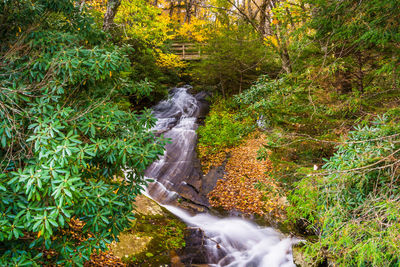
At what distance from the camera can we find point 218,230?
7.07 meters

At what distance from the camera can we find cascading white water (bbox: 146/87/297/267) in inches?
239

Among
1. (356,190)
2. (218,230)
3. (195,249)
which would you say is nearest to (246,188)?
(218,230)

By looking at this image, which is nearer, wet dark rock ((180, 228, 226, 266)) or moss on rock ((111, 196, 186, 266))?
moss on rock ((111, 196, 186, 266))

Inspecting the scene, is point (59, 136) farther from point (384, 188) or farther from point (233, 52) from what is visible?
point (233, 52)

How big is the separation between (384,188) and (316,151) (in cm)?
275

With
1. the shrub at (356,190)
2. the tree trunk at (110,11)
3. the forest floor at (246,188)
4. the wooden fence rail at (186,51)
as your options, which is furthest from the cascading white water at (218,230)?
the wooden fence rail at (186,51)

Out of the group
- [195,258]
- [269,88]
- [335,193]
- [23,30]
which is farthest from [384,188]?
[23,30]

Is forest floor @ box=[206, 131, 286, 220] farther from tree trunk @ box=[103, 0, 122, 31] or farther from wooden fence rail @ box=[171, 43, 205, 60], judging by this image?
wooden fence rail @ box=[171, 43, 205, 60]

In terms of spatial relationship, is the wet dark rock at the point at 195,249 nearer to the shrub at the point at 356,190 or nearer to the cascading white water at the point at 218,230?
the cascading white water at the point at 218,230

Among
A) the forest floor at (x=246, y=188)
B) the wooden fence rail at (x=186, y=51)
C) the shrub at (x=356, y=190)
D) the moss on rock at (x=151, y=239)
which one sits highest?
the wooden fence rail at (x=186, y=51)

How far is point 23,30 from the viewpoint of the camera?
3566 mm

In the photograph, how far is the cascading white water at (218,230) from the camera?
606 centimetres

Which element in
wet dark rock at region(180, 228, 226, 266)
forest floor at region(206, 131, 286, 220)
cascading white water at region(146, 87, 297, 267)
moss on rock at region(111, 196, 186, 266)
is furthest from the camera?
forest floor at region(206, 131, 286, 220)

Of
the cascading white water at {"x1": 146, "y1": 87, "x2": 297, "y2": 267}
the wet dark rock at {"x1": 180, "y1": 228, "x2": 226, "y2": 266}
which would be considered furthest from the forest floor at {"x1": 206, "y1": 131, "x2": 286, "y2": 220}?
the wet dark rock at {"x1": 180, "y1": 228, "x2": 226, "y2": 266}
